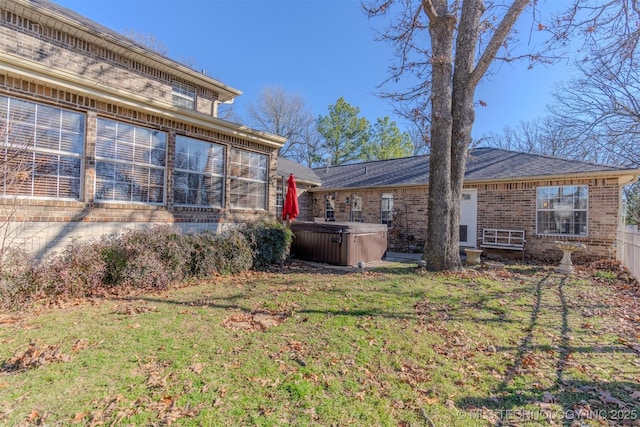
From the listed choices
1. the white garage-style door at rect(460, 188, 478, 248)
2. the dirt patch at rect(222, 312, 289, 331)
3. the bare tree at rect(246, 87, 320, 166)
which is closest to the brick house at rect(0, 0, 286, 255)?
the dirt patch at rect(222, 312, 289, 331)

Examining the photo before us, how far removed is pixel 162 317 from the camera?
15.0ft

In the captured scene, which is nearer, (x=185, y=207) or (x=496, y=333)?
(x=496, y=333)

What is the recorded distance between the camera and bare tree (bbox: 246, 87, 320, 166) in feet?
101

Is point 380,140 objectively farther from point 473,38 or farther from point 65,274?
point 65,274

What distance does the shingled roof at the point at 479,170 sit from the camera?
10867 mm

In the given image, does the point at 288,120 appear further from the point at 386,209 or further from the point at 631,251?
the point at 631,251

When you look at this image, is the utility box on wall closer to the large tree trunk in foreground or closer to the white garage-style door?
the large tree trunk in foreground

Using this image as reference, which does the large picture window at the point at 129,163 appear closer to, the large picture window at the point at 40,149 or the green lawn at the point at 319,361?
the large picture window at the point at 40,149

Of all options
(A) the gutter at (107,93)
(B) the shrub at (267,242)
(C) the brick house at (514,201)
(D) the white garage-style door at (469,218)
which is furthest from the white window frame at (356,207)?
(A) the gutter at (107,93)

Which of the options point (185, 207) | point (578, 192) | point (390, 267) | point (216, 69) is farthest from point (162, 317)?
point (216, 69)

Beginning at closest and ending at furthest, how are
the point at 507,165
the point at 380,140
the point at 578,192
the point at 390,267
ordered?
1. the point at 390,267
2. the point at 578,192
3. the point at 507,165
4. the point at 380,140

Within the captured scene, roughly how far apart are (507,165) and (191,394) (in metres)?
14.1

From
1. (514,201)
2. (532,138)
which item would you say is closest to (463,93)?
(514,201)

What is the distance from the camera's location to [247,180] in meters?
9.84
